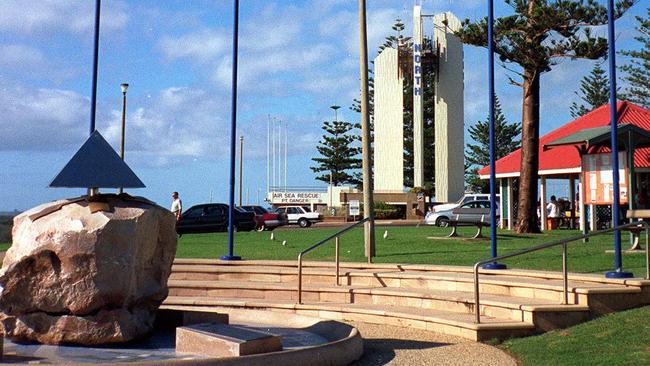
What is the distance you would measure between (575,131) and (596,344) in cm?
2265

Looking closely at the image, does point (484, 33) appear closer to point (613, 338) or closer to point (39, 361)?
point (613, 338)

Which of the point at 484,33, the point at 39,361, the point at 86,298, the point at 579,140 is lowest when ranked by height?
the point at 39,361

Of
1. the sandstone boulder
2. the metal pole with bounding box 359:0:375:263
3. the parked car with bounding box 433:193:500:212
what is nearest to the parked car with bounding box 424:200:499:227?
the parked car with bounding box 433:193:500:212

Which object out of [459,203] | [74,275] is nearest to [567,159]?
[459,203]

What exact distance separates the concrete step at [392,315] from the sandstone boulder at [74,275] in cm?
314

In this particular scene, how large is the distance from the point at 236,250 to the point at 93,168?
31.5ft

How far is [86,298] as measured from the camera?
27.9ft

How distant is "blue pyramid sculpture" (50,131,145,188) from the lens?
370 inches

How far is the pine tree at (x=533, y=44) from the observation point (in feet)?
76.5

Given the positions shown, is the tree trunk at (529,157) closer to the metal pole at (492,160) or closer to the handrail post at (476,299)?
the metal pole at (492,160)

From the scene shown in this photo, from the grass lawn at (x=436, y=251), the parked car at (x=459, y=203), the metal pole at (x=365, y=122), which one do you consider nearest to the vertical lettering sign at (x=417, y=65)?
the parked car at (x=459, y=203)

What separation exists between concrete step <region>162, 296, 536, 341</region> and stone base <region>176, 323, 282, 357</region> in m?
2.96

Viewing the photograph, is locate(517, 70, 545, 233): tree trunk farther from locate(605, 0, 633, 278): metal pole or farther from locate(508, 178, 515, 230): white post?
locate(605, 0, 633, 278): metal pole

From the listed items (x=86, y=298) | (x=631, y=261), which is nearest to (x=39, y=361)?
(x=86, y=298)
